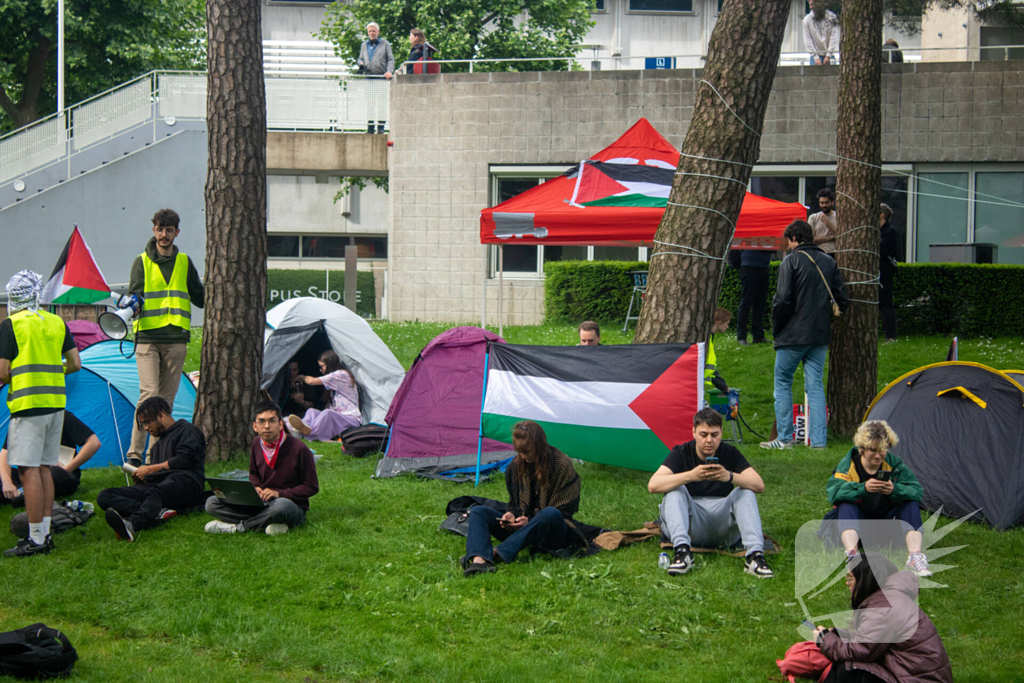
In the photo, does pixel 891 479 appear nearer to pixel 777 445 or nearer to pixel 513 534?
pixel 513 534

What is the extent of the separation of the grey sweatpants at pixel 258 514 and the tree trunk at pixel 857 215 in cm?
544

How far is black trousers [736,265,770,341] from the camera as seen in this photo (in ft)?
38.1

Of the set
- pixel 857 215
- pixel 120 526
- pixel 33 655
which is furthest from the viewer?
pixel 857 215

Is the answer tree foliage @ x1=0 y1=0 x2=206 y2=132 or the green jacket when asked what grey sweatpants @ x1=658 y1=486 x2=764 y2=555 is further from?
tree foliage @ x1=0 y1=0 x2=206 y2=132

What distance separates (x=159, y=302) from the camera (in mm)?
7223

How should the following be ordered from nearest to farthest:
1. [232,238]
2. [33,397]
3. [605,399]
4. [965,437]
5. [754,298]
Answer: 1. [33,397]
2. [965,437]
3. [605,399]
4. [232,238]
5. [754,298]

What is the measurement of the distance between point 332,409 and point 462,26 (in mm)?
15507

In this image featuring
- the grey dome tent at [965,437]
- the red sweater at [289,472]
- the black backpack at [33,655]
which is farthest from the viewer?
the red sweater at [289,472]

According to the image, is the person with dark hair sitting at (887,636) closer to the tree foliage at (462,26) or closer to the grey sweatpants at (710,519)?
the grey sweatpants at (710,519)

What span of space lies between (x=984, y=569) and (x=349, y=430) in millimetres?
5635

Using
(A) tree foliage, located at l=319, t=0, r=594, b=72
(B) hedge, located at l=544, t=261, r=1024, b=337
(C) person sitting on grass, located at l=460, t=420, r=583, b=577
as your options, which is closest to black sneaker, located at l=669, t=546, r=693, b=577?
(C) person sitting on grass, located at l=460, t=420, r=583, b=577

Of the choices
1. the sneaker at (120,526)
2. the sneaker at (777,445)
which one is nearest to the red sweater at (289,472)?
the sneaker at (120,526)

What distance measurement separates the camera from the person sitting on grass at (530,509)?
5.20 m

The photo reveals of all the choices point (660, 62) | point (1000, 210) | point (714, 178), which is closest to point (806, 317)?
point (714, 178)
